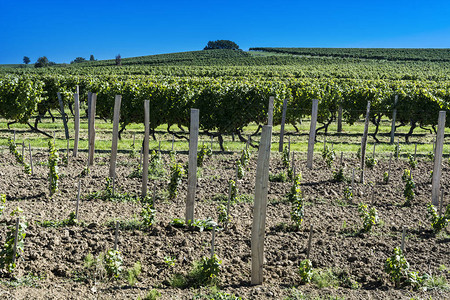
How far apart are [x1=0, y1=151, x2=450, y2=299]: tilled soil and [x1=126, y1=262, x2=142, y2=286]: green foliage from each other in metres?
0.08

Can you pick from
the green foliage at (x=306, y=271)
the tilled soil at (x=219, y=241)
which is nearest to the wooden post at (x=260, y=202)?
the tilled soil at (x=219, y=241)

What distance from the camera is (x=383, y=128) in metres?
24.7

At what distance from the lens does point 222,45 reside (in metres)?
121

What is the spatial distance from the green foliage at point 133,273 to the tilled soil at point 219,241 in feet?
0.27

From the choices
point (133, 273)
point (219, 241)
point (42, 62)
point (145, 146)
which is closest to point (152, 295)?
point (133, 273)

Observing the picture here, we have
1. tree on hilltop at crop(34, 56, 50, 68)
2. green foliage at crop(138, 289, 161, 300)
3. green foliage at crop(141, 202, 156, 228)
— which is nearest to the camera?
green foliage at crop(138, 289, 161, 300)

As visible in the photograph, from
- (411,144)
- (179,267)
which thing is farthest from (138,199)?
(411,144)

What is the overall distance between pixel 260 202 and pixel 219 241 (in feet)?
6.00

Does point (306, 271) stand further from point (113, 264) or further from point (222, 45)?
point (222, 45)

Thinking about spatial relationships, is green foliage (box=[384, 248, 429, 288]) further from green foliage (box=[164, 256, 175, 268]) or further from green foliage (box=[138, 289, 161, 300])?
green foliage (box=[138, 289, 161, 300])

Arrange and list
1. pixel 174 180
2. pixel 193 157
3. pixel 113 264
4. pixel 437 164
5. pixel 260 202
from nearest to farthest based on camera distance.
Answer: pixel 260 202
pixel 113 264
pixel 193 157
pixel 174 180
pixel 437 164

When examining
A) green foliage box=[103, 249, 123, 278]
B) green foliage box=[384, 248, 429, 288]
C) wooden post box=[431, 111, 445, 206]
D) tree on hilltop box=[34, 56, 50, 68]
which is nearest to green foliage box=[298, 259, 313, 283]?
green foliage box=[384, 248, 429, 288]

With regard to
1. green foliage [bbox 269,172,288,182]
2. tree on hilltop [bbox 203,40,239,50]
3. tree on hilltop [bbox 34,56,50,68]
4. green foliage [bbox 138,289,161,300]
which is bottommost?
green foliage [bbox 138,289,161,300]

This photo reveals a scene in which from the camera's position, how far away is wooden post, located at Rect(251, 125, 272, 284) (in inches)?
199
